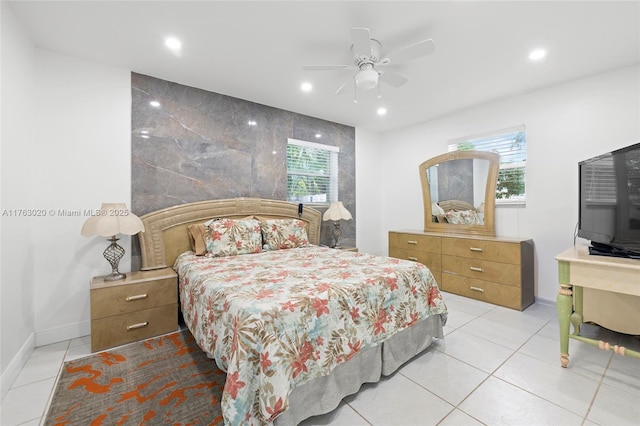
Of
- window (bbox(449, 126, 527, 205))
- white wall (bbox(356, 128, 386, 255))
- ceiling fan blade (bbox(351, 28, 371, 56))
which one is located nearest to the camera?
ceiling fan blade (bbox(351, 28, 371, 56))

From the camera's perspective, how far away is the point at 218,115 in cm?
334

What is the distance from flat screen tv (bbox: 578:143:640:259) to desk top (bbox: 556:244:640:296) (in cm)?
18

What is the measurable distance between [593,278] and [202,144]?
3758 mm

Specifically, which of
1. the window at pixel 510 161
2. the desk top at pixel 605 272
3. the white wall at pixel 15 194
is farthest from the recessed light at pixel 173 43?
the window at pixel 510 161

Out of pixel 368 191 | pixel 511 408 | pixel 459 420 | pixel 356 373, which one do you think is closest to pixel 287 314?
pixel 356 373

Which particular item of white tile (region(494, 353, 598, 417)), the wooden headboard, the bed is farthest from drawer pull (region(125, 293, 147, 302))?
white tile (region(494, 353, 598, 417))

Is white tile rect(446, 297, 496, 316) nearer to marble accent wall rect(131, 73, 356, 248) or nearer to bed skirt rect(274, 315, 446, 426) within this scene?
bed skirt rect(274, 315, 446, 426)

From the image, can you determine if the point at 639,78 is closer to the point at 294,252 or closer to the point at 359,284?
the point at 359,284

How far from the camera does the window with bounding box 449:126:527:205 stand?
3416mm

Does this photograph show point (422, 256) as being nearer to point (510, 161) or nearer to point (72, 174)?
point (510, 161)

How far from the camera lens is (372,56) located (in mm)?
2283

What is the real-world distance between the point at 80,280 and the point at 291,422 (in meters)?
2.46

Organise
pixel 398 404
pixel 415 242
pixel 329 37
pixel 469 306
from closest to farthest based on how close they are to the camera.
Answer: pixel 398 404 → pixel 329 37 → pixel 469 306 → pixel 415 242

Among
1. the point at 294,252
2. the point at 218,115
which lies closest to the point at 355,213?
the point at 294,252
